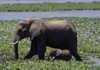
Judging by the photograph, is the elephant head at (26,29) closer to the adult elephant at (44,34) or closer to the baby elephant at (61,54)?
the adult elephant at (44,34)

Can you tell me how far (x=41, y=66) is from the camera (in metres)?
7.88

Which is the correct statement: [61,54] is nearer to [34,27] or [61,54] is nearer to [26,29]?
[34,27]

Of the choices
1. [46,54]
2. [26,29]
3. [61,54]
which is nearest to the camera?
[26,29]

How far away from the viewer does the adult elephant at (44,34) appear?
841 centimetres

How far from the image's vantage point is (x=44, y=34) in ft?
27.8

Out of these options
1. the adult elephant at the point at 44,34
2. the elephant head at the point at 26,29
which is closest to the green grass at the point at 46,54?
the adult elephant at the point at 44,34

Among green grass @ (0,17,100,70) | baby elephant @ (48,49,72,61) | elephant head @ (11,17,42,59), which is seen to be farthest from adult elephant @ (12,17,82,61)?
green grass @ (0,17,100,70)

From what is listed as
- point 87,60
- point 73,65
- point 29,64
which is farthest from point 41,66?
point 87,60

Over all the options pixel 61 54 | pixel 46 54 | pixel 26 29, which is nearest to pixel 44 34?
pixel 26 29

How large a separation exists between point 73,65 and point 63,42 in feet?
3.33

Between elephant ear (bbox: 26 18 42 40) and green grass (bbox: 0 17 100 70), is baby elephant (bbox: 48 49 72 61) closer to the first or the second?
green grass (bbox: 0 17 100 70)

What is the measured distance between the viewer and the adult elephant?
27.6 feet

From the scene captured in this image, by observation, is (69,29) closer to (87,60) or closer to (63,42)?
(63,42)

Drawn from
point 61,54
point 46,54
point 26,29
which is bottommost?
point 46,54
